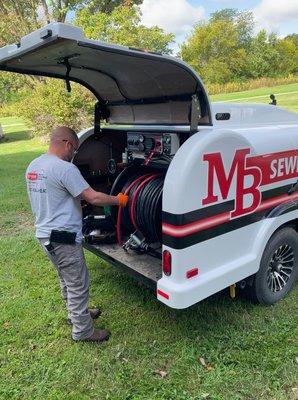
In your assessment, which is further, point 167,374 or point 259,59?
point 259,59

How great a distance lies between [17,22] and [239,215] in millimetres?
20948

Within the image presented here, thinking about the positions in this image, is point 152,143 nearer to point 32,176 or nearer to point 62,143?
point 62,143

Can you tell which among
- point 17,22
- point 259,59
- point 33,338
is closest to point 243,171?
point 33,338

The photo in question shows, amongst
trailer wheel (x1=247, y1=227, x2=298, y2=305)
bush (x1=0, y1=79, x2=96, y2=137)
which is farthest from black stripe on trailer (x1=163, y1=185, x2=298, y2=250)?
bush (x1=0, y1=79, x2=96, y2=137)

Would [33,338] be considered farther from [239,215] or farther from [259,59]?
[259,59]

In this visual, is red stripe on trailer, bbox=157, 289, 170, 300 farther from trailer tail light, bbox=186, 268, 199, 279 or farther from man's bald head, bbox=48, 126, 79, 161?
man's bald head, bbox=48, 126, 79, 161

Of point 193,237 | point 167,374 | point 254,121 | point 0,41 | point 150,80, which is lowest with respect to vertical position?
point 167,374

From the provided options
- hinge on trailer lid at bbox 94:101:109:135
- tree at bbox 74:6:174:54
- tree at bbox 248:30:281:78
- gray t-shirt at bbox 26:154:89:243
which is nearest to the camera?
gray t-shirt at bbox 26:154:89:243

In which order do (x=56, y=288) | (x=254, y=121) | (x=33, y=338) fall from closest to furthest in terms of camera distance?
(x=33, y=338), (x=254, y=121), (x=56, y=288)

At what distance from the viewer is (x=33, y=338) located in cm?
340

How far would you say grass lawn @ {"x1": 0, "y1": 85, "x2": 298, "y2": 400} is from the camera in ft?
9.18

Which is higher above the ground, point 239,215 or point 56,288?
point 239,215

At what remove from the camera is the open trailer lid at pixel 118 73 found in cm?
248

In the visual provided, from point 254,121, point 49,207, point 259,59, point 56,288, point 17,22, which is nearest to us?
point 49,207
